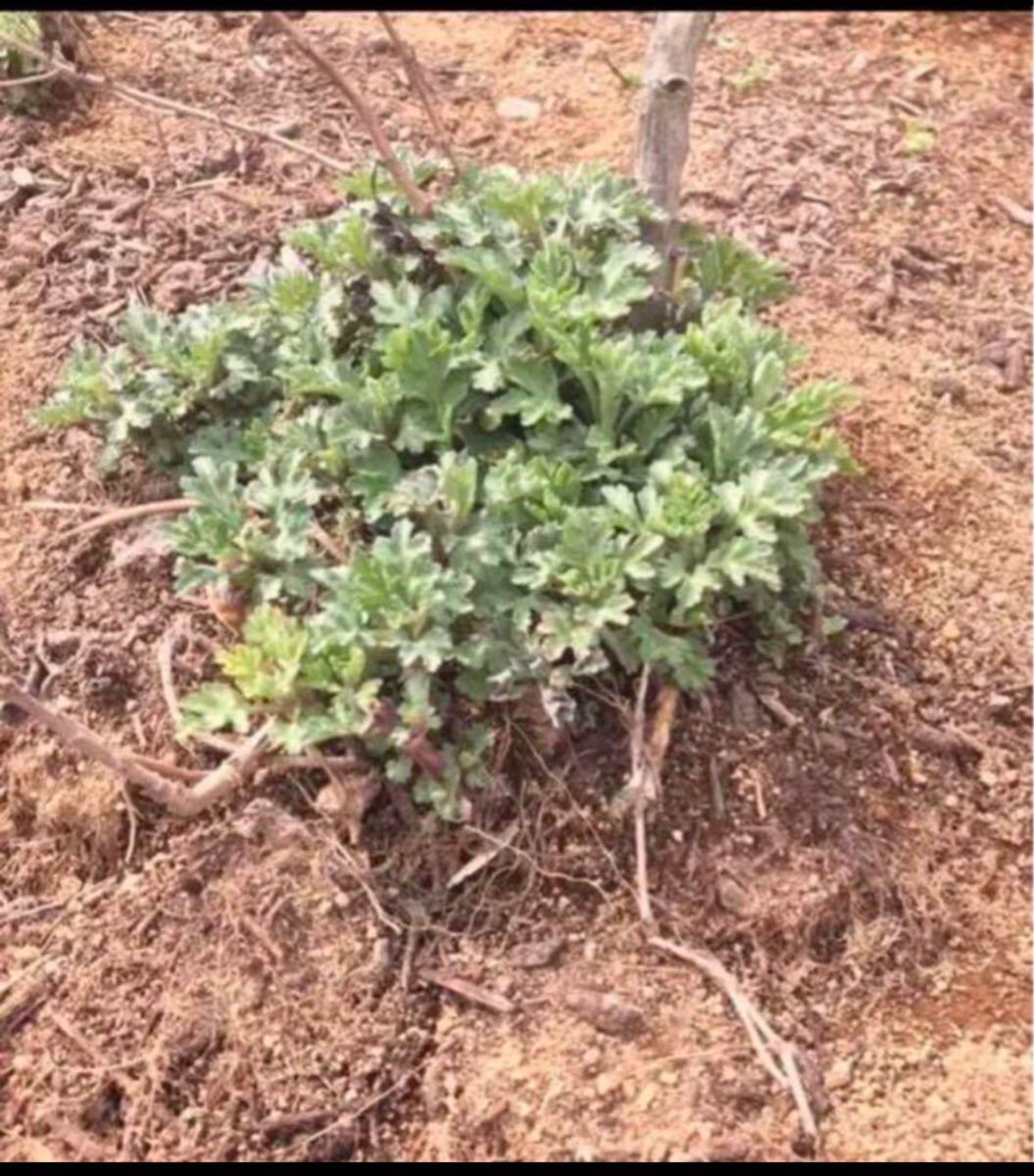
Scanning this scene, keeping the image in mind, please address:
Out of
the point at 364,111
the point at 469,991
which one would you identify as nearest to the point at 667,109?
the point at 364,111

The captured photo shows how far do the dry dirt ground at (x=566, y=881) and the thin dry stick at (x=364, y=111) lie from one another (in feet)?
1.77

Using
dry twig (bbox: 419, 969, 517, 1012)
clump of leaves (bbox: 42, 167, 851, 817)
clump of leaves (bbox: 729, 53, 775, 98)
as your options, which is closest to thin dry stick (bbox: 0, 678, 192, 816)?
clump of leaves (bbox: 42, 167, 851, 817)

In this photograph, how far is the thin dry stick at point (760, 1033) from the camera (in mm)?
2180

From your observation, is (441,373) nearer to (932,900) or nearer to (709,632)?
(709,632)

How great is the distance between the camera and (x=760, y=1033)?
2.22 m

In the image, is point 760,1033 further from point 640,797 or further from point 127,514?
point 127,514

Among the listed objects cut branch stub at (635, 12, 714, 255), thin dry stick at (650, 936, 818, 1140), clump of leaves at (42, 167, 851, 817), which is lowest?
thin dry stick at (650, 936, 818, 1140)

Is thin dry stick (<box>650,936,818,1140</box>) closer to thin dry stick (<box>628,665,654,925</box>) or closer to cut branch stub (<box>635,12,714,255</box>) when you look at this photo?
thin dry stick (<box>628,665,654,925</box>)

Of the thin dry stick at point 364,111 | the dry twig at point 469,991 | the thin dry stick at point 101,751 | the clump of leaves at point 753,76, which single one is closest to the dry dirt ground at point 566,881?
the dry twig at point 469,991

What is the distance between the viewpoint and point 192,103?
3.56 metres

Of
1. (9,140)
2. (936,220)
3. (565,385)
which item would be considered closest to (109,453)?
(565,385)

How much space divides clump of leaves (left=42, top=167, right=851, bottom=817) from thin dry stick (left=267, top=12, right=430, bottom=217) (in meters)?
0.05

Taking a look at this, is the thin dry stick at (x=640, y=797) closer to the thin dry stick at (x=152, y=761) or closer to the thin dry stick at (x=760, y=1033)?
the thin dry stick at (x=760, y=1033)

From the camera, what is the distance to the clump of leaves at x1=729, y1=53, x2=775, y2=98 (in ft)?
12.4
